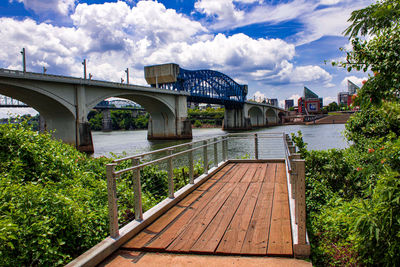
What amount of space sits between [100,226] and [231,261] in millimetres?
1802

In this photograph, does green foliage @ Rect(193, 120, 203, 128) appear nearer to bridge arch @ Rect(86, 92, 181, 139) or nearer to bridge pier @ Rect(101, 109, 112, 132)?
bridge pier @ Rect(101, 109, 112, 132)

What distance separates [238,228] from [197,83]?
72.9 meters

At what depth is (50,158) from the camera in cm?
527

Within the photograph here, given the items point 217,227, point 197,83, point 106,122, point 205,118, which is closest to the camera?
point 217,227

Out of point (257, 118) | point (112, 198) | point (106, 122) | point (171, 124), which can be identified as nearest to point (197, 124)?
point (257, 118)

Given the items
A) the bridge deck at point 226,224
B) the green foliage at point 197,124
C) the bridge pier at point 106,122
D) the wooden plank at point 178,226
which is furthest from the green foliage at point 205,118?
the wooden plank at point 178,226

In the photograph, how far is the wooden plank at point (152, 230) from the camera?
11.0 feet

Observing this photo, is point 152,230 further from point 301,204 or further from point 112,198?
point 301,204

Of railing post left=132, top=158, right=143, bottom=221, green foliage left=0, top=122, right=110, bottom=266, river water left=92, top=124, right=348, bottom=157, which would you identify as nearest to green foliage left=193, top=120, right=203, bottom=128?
river water left=92, top=124, right=348, bottom=157

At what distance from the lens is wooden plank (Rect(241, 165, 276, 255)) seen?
3074mm

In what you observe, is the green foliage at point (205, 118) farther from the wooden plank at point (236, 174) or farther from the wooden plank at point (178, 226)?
the wooden plank at point (178, 226)

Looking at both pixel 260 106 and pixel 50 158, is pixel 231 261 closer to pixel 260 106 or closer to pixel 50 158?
pixel 50 158

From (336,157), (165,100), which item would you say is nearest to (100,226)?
(336,157)

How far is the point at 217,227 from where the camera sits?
3.72m
